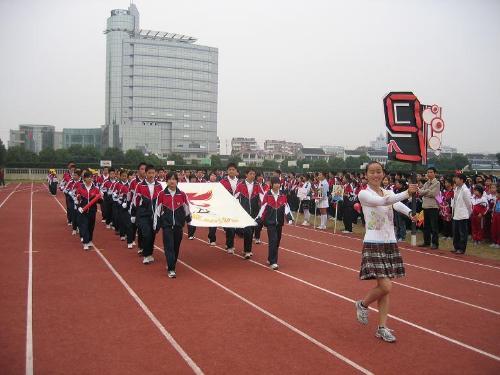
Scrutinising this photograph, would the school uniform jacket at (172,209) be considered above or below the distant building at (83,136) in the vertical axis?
below

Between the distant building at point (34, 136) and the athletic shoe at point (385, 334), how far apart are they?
495 ft

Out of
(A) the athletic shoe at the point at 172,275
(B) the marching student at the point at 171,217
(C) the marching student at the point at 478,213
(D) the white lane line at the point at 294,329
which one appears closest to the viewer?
(D) the white lane line at the point at 294,329

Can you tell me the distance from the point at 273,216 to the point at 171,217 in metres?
2.19

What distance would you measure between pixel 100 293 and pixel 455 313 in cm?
555

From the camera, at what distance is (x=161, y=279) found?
8.70m

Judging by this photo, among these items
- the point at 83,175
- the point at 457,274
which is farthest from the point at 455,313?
the point at 83,175

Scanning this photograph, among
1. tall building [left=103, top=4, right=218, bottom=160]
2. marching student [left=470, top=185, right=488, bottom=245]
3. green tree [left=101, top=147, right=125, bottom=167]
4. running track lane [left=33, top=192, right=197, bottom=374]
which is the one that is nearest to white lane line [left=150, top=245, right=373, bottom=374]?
running track lane [left=33, top=192, right=197, bottom=374]

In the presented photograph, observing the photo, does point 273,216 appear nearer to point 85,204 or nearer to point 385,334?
point 385,334

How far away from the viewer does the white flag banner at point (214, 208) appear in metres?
10.3

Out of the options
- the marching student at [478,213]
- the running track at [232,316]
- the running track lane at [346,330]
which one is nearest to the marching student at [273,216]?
the running track at [232,316]

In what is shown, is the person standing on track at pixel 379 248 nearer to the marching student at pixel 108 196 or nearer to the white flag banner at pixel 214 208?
the white flag banner at pixel 214 208

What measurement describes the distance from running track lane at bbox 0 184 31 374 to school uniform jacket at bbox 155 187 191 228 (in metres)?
2.70

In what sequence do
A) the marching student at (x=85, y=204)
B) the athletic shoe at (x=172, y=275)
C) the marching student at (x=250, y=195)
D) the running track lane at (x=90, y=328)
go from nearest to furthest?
the running track lane at (x=90, y=328)
the athletic shoe at (x=172, y=275)
the marching student at (x=85, y=204)
the marching student at (x=250, y=195)

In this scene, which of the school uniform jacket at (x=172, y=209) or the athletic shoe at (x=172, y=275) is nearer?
the athletic shoe at (x=172, y=275)
